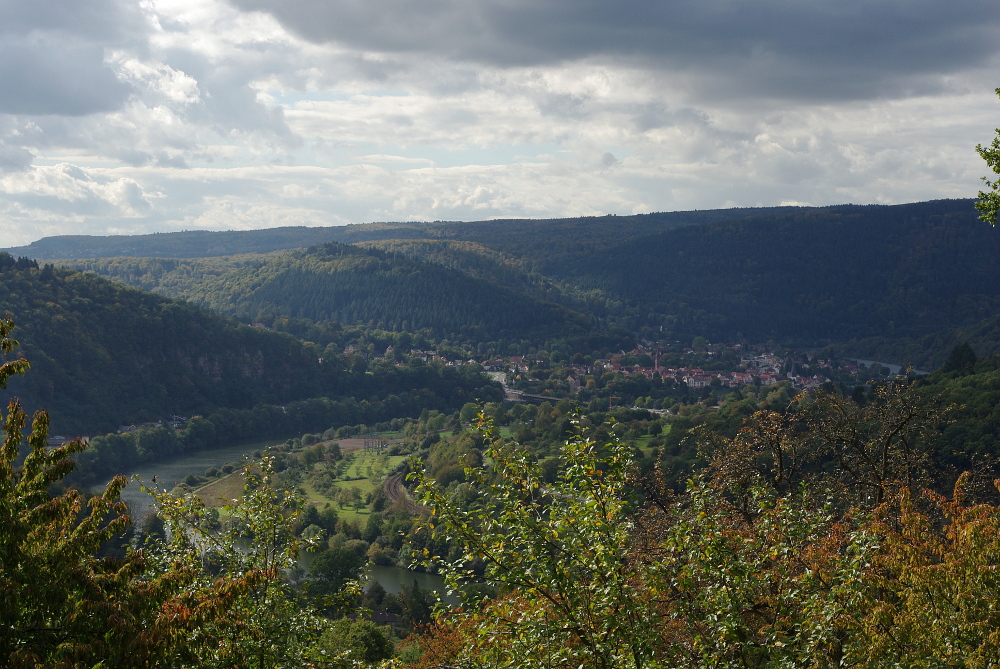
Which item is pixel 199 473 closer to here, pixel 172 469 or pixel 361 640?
pixel 172 469

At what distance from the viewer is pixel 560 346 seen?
159875 millimetres

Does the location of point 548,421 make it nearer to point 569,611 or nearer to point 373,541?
point 373,541

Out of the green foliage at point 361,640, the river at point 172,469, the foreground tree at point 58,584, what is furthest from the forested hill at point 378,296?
the foreground tree at point 58,584

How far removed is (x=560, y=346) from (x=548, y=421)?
3060 inches

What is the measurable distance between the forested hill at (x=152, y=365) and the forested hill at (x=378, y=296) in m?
46.2

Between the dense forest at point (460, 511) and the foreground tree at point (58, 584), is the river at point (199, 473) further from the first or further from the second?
the foreground tree at point (58, 584)

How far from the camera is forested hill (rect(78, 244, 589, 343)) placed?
170 metres

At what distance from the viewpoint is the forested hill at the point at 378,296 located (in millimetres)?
170500

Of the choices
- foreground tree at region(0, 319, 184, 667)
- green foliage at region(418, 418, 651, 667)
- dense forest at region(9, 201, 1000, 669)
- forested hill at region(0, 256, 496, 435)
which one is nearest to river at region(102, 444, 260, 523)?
dense forest at region(9, 201, 1000, 669)

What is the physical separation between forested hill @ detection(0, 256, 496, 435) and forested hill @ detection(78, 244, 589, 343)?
4623 cm

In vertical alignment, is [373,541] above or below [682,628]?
below

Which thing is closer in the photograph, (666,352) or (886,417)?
(886,417)

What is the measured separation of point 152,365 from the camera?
97812mm

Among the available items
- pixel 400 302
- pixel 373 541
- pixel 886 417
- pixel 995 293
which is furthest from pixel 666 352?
pixel 886 417
